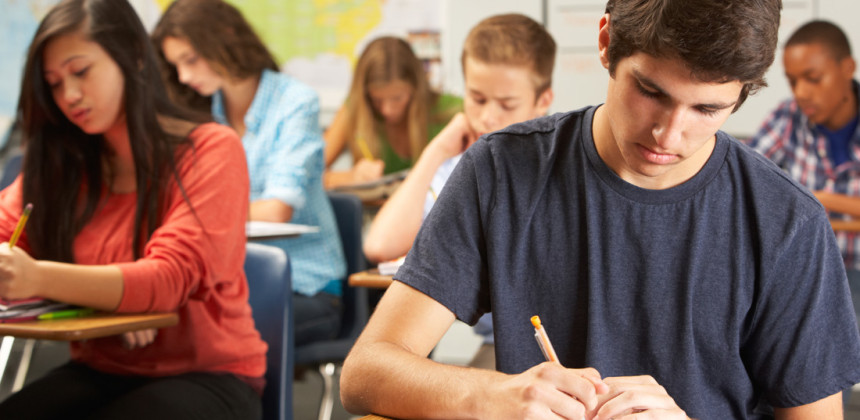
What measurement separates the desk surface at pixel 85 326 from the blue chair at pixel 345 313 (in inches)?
38.7

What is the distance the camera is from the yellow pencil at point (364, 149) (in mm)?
4043

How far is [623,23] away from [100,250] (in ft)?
3.92

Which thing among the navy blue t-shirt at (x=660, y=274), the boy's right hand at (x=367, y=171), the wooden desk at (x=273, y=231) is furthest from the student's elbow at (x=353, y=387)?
the boy's right hand at (x=367, y=171)

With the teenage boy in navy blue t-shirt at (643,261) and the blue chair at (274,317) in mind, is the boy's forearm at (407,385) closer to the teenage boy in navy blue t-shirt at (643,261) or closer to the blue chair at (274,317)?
the teenage boy in navy blue t-shirt at (643,261)

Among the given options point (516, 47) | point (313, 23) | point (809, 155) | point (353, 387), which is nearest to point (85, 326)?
point (353, 387)

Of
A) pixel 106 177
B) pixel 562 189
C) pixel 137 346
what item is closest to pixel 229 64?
pixel 106 177

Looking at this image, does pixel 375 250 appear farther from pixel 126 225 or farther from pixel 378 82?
pixel 378 82

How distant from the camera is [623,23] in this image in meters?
1.04

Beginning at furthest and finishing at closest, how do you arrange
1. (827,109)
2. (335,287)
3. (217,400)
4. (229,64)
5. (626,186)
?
(827,109) < (229,64) < (335,287) < (217,400) < (626,186)

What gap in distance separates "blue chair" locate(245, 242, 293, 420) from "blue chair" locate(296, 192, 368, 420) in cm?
65

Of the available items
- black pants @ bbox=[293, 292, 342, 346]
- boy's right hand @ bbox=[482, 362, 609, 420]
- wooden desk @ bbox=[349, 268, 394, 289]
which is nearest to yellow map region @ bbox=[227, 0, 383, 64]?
black pants @ bbox=[293, 292, 342, 346]

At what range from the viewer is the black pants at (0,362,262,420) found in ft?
4.87

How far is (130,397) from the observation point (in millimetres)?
1513

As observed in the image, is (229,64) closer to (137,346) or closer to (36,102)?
(36,102)
